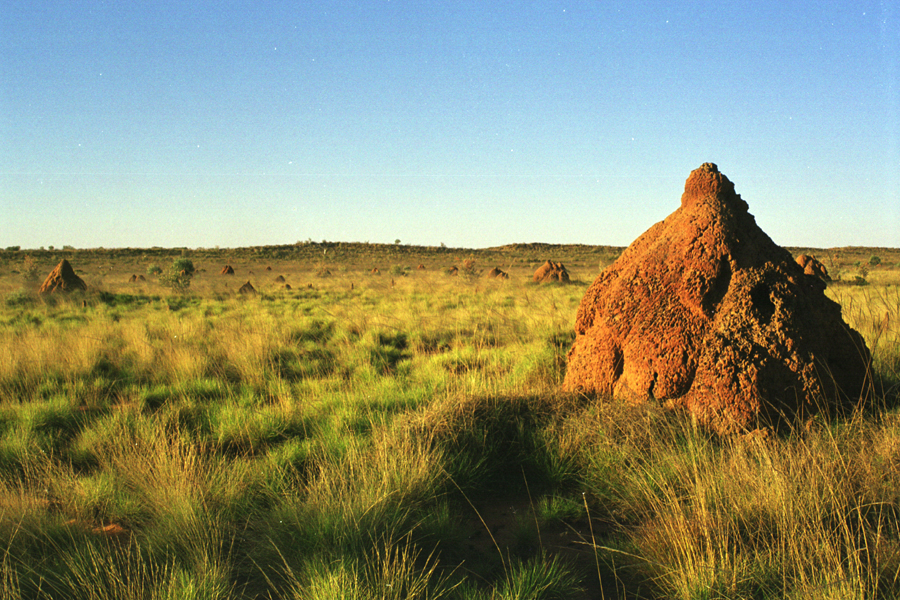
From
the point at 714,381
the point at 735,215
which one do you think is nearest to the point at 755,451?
A: the point at 714,381

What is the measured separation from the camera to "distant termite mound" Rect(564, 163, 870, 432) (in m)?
3.53

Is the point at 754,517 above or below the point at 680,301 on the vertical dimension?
below

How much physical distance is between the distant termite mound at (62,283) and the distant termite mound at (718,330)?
52.7 feet

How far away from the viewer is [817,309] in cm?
391

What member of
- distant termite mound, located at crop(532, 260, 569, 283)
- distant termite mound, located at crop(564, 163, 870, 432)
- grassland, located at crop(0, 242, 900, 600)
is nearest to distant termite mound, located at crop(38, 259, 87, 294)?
grassland, located at crop(0, 242, 900, 600)

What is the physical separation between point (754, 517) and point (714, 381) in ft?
4.17

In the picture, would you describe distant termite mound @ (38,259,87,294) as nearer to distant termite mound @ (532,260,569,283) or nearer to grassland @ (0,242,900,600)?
grassland @ (0,242,900,600)

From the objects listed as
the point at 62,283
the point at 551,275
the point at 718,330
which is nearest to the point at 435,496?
the point at 718,330

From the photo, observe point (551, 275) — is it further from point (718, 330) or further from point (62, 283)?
point (718, 330)

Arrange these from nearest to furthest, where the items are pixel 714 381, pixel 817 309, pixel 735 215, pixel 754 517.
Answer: pixel 754 517
pixel 714 381
pixel 817 309
pixel 735 215

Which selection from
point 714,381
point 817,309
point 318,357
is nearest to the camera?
point 714,381

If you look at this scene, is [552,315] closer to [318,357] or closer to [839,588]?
[318,357]

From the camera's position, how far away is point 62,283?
599 inches

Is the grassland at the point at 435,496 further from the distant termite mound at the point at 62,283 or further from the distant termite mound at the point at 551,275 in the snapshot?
the distant termite mound at the point at 551,275
